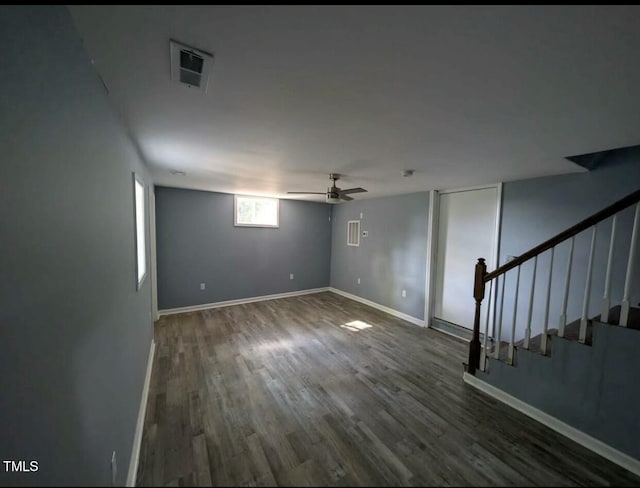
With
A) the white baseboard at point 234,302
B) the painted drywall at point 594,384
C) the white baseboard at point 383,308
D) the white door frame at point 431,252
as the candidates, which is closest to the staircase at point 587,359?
the painted drywall at point 594,384

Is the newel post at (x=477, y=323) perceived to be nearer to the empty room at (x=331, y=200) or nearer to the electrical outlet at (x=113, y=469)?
the empty room at (x=331, y=200)

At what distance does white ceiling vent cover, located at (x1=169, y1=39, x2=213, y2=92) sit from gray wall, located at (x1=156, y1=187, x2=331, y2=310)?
361 centimetres

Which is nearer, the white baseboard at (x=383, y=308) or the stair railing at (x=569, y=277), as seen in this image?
the stair railing at (x=569, y=277)

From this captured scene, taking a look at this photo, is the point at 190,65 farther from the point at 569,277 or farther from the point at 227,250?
the point at 227,250

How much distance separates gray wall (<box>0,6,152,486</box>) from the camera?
58 cm

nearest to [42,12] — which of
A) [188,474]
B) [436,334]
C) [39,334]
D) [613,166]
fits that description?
[39,334]

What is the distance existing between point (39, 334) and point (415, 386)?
8.81 ft

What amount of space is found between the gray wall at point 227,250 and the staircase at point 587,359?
3.76 metres

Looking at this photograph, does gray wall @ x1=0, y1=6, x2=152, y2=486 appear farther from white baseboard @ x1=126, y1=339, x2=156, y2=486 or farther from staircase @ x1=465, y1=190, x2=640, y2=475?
staircase @ x1=465, y1=190, x2=640, y2=475

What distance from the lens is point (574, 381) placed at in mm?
1845

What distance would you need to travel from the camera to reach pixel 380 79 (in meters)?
1.14

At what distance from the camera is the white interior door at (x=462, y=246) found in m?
3.38

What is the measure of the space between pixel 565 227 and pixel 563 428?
1998 millimetres

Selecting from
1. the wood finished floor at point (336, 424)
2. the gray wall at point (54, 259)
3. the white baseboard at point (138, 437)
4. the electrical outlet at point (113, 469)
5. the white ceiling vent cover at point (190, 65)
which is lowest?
the wood finished floor at point (336, 424)
